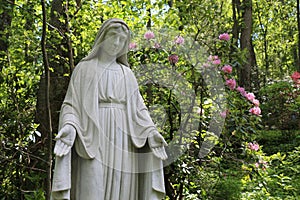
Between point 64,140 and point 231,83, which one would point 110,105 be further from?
point 231,83

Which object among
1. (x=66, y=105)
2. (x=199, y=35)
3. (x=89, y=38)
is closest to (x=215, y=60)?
(x=199, y=35)

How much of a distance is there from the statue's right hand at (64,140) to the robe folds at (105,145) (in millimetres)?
47

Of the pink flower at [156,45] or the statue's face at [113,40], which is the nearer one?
the statue's face at [113,40]

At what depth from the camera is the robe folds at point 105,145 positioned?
2939 millimetres

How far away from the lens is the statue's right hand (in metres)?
2.78

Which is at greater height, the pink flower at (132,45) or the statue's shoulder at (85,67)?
the pink flower at (132,45)

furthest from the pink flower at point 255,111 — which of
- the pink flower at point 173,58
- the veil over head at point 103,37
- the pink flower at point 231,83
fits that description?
the veil over head at point 103,37

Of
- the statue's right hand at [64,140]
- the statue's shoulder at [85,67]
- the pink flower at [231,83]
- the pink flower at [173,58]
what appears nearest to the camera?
the statue's right hand at [64,140]

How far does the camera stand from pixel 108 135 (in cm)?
306

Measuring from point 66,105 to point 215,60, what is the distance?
2393mm

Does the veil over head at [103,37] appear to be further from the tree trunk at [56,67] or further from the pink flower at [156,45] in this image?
the tree trunk at [56,67]

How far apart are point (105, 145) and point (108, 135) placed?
77 mm

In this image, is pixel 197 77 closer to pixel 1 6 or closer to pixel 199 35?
pixel 199 35

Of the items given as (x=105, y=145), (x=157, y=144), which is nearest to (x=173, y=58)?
(x=157, y=144)
